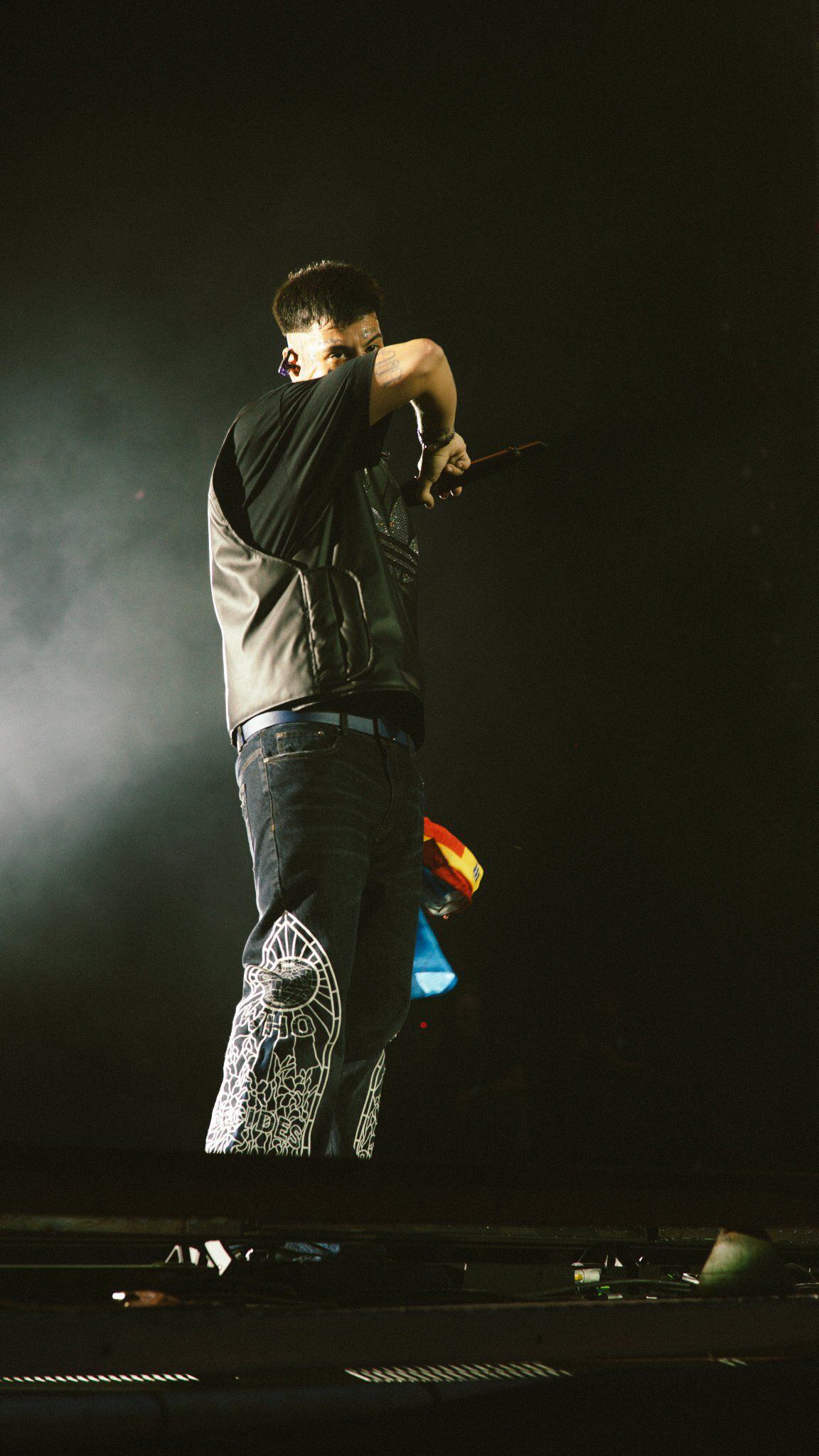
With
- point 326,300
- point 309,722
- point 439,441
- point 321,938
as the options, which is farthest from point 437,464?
point 321,938

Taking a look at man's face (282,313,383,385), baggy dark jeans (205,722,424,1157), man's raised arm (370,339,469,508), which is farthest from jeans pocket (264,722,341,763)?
man's face (282,313,383,385)

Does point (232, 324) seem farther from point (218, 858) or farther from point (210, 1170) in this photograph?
point (210, 1170)

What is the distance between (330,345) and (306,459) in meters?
0.28

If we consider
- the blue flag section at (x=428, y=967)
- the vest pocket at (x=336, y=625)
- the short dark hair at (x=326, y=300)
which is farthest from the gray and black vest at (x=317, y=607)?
the blue flag section at (x=428, y=967)

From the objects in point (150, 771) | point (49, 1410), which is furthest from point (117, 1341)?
point (150, 771)

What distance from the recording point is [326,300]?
1.35 metres

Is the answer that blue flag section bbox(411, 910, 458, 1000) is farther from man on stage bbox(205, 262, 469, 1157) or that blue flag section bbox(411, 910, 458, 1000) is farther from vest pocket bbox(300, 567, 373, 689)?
vest pocket bbox(300, 567, 373, 689)

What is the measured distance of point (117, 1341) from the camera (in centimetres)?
50

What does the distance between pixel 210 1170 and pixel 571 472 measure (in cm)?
201

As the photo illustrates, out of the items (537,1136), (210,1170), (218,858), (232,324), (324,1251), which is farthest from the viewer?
(537,1136)

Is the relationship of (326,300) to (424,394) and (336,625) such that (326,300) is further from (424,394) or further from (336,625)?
(336,625)

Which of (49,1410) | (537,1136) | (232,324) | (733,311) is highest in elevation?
(733,311)

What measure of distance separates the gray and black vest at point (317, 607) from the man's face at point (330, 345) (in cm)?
19

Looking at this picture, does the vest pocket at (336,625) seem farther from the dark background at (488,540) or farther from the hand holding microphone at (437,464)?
the dark background at (488,540)
